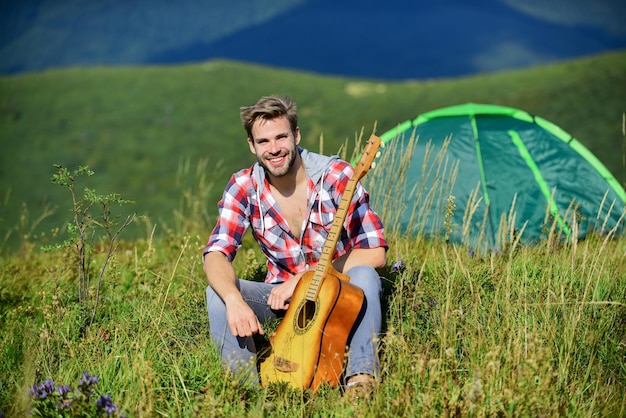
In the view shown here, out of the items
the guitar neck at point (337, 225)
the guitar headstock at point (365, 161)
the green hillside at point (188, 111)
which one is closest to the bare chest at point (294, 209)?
the guitar neck at point (337, 225)

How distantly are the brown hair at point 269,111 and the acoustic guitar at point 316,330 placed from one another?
68 centimetres

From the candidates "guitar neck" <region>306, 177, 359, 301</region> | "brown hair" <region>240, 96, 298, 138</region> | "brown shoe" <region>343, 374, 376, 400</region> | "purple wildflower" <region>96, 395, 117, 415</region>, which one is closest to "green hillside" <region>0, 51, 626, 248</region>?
"brown hair" <region>240, 96, 298, 138</region>

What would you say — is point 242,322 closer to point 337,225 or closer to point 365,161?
point 337,225

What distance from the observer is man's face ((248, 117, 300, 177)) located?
3.29 metres

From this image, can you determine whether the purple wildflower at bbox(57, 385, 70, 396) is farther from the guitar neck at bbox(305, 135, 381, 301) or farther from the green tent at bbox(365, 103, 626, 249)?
the green tent at bbox(365, 103, 626, 249)

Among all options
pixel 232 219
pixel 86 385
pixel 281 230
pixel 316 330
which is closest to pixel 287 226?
pixel 281 230

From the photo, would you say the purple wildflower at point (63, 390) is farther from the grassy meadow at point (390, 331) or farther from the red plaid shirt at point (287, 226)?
the red plaid shirt at point (287, 226)

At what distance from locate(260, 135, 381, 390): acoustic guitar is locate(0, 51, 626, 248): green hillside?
13.4 meters

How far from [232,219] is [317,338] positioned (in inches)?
35.0

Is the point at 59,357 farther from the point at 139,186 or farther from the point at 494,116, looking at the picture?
the point at 139,186

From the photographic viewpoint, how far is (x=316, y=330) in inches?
114

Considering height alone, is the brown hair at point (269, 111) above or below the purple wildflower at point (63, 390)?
above

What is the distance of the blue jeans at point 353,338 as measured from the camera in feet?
9.52

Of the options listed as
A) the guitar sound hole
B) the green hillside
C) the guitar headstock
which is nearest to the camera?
the guitar sound hole
